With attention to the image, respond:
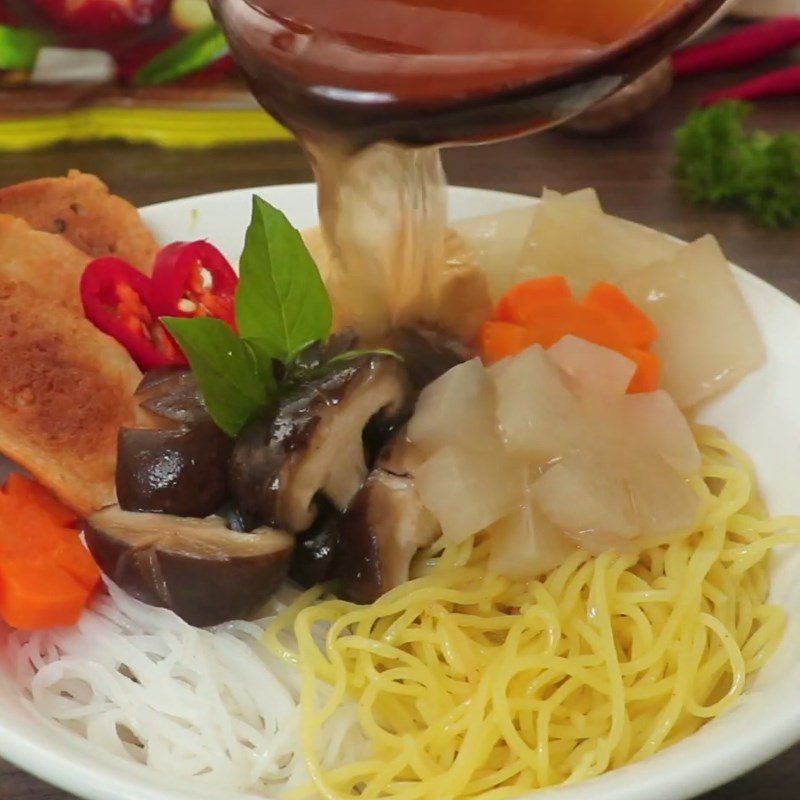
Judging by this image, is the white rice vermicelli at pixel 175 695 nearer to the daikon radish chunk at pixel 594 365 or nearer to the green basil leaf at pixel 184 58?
the daikon radish chunk at pixel 594 365

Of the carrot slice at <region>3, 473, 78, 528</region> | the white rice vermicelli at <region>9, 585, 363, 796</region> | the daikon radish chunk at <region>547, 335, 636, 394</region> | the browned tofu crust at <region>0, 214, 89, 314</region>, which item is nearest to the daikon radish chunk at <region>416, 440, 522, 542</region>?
the daikon radish chunk at <region>547, 335, 636, 394</region>

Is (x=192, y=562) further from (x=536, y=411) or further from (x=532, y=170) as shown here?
(x=532, y=170)

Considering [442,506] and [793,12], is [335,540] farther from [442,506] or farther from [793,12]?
[793,12]

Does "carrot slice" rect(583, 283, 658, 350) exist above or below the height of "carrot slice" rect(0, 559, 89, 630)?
above

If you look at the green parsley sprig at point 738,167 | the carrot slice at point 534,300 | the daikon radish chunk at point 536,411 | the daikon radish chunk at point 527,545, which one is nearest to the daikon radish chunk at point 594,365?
the daikon radish chunk at point 536,411

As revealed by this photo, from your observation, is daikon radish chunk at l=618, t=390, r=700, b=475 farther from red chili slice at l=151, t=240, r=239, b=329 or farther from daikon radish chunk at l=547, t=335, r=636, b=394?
red chili slice at l=151, t=240, r=239, b=329
